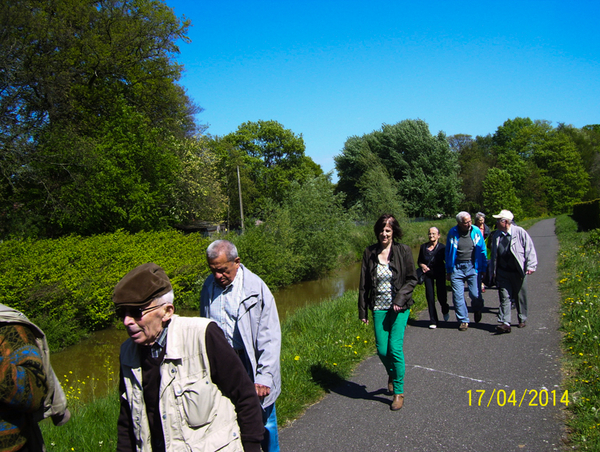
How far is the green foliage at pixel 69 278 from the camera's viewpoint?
11.9 m

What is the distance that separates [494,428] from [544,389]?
1135 mm

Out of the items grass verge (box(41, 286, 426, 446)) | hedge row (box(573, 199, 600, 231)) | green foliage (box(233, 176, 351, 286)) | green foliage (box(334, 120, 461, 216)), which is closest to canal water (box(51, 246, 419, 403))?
grass verge (box(41, 286, 426, 446))

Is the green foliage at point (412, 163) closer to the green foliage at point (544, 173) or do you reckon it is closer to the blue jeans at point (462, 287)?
the green foliage at point (544, 173)

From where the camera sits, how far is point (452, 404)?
484cm

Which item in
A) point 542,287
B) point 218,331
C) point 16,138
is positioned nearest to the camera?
point 218,331

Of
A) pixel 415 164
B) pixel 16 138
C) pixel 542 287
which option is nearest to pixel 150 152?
pixel 16 138

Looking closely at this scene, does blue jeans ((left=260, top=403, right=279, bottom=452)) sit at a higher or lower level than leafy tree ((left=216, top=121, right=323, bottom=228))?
lower

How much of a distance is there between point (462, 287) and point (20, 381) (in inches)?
272

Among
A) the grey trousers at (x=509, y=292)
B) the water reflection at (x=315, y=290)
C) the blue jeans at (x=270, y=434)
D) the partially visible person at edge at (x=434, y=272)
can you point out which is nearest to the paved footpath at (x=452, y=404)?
the grey trousers at (x=509, y=292)

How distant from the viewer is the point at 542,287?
440 inches

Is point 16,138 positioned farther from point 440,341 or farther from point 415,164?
point 415,164

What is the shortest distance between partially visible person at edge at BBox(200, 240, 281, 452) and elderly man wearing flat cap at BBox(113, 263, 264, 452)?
3.14ft

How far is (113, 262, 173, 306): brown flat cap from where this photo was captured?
2.15 m
